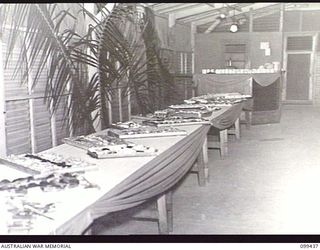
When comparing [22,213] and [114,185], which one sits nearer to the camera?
[22,213]

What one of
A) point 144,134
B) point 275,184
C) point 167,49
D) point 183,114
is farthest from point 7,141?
point 167,49

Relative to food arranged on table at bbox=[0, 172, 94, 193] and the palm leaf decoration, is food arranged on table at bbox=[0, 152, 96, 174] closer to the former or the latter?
food arranged on table at bbox=[0, 172, 94, 193]

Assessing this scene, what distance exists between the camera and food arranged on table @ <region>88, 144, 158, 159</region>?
1811 millimetres

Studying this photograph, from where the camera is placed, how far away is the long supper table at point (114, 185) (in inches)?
45.8

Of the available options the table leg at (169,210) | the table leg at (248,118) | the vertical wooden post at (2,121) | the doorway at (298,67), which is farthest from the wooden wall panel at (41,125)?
the doorway at (298,67)

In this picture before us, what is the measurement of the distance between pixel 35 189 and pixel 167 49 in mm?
5499

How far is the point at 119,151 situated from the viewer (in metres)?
1.85

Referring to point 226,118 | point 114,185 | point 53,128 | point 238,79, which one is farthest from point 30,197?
point 238,79

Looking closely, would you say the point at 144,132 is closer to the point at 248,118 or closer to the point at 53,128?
the point at 53,128

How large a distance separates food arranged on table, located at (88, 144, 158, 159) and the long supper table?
0.09 ft

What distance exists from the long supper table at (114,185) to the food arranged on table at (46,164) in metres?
0.04

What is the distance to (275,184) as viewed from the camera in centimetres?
314

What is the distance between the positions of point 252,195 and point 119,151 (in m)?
1.31

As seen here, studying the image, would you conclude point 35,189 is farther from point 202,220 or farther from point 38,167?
point 202,220
